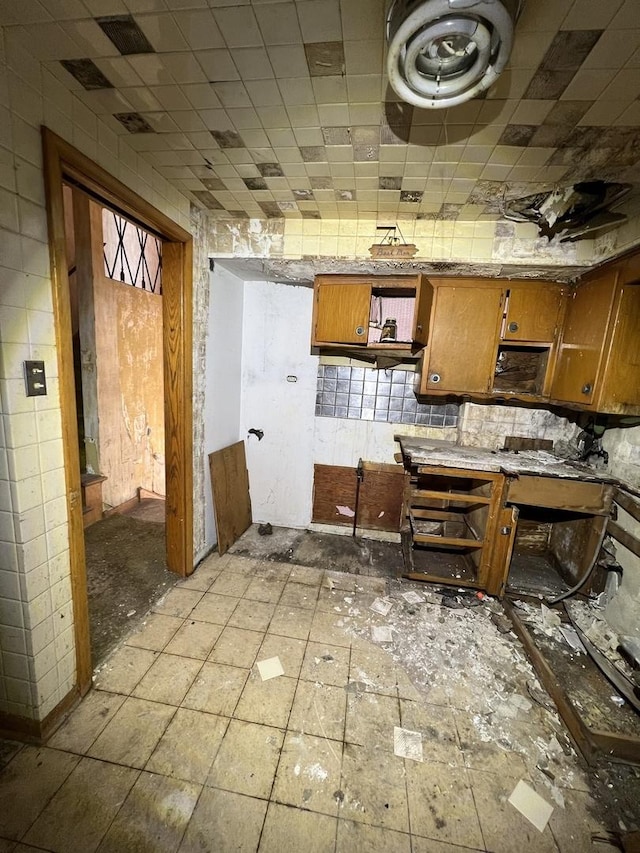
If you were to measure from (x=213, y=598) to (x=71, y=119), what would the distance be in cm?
260

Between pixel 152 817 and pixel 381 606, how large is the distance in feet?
4.94

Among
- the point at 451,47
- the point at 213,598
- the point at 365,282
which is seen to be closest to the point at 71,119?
the point at 451,47

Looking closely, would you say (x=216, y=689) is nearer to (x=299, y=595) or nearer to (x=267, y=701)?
(x=267, y=701)

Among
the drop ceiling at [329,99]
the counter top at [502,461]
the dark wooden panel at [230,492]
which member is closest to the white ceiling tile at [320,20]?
the drop ceiling at [329,99]

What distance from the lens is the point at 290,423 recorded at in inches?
127

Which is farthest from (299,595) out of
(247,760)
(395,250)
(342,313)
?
(395,250)

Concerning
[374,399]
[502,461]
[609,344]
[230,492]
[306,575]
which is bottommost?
[306,575]

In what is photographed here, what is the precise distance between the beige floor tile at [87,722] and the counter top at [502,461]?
211 cm

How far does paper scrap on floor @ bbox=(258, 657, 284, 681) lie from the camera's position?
1708mm

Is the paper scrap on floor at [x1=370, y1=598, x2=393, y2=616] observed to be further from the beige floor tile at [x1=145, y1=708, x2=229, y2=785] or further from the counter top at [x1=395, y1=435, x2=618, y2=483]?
the beige floor tile at [x1=145, y1=708, x2=229, y2=785]

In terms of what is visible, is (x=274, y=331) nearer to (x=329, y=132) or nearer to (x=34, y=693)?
(x=329, y=132)

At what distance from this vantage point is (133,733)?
4.63 ft

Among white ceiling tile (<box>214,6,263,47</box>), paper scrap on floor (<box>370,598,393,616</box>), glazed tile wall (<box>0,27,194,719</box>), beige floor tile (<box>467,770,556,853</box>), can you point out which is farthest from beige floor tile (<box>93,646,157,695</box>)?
white ceiling tile (<box>214,6,263,47</box>)

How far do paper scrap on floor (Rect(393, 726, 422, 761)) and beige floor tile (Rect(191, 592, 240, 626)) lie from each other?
111cm
